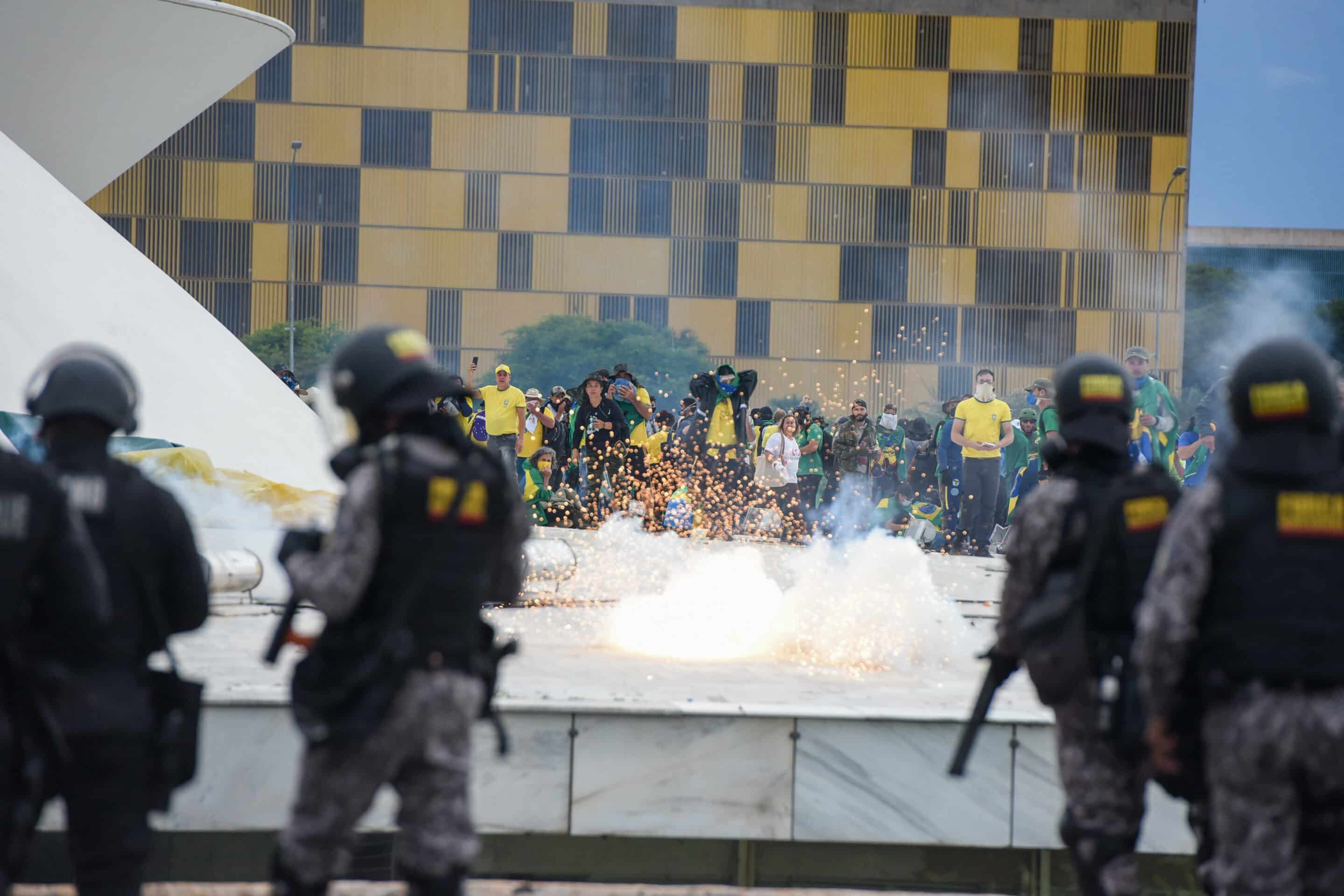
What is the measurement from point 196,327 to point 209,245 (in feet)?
102

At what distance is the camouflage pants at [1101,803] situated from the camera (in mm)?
3324

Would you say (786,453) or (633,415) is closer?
(633,415)

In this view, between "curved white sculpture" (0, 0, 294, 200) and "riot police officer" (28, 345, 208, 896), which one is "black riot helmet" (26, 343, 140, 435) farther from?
"curved white sculpture" (0, 0, 294, 200)

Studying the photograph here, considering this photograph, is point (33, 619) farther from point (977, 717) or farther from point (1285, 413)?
point (1285, 413)

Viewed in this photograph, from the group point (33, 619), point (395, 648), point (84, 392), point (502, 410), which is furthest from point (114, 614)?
point (502, 410)

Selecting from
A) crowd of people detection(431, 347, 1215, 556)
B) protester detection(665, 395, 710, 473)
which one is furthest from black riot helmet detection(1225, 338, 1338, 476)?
protester detection(665, 395, 710, 473)

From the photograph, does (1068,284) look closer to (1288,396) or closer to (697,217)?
(697,217)

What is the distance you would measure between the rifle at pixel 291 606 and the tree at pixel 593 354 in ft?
117

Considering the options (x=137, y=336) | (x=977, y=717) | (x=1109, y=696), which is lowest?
(x=977, y=717)

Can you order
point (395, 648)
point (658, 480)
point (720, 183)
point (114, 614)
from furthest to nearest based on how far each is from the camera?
point (720, 183) < point (658, 480) < point (114, 614) < point (395, 648)

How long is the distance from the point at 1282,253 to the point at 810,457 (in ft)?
195

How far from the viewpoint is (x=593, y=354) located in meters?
39.4

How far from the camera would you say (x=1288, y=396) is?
2.91 m

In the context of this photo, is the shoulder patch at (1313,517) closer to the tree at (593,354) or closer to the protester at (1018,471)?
the protester at (1018,471)
